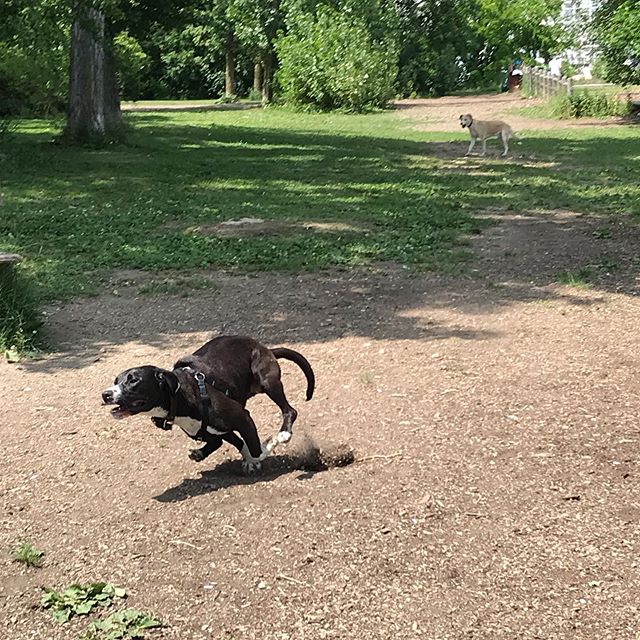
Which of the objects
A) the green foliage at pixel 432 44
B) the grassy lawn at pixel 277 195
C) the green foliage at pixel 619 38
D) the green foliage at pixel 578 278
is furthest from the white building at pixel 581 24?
the green foliage at pixel 578 278

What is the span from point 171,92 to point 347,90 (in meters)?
16.9

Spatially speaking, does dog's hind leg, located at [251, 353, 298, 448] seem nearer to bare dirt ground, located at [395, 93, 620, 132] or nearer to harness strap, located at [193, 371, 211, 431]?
harness strap, located at [193, 371, 211, 431]

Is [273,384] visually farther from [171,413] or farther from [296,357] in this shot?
[171,413]

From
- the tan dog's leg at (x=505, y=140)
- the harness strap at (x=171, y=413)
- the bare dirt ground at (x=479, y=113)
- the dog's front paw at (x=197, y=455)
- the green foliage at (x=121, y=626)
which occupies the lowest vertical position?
the green foliage at (x=121, y=626)

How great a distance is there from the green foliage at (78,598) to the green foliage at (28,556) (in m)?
0.21

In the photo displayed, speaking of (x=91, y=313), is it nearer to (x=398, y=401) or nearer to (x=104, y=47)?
(x=398, y=401)

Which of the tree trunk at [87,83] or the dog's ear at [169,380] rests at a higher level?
the tree trunk at [87,83]

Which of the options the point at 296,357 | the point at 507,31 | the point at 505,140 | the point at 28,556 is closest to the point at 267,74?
the point at 507,31

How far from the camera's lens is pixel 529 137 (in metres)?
21.3

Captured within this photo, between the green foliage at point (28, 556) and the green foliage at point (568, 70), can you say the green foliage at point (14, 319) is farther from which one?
the green foliage at point (568, 70)

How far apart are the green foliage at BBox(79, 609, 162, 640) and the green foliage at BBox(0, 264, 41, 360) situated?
10.6 ft

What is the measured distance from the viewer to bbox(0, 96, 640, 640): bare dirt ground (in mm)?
3109

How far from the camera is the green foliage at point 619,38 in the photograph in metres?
20.6

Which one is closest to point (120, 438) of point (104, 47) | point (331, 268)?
point (331, 268)
